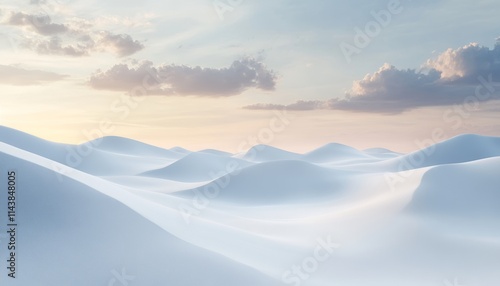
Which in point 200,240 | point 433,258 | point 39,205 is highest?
point 39,205

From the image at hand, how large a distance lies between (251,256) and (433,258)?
744 cm

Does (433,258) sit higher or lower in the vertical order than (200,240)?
lower

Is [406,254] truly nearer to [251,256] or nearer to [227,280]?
[251,256]

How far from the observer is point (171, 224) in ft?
46.1

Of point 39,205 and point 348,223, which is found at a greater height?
point 39,205

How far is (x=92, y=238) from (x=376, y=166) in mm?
48152

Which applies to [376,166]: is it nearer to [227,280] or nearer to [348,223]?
[348,223]

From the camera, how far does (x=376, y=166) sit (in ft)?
182

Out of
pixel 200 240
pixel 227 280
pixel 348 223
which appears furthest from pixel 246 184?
pixel 227 280

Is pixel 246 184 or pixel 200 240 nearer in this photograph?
pixel 200 240

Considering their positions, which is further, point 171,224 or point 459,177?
point 459,177

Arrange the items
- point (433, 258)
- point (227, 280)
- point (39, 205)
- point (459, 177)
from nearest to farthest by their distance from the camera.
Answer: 1. point (227, 280)
2. point (39, 205)
3. point (433, 258)
4. point (459, 177)

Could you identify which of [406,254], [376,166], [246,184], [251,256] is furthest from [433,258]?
[376,166]

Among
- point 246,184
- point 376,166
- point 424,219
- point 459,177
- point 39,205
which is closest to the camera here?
point 39,205
